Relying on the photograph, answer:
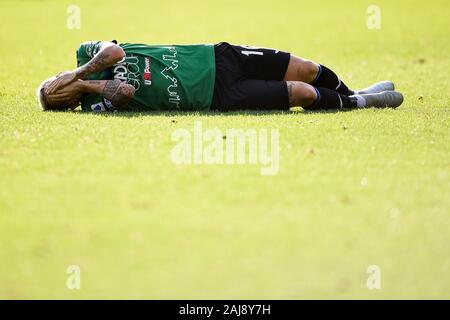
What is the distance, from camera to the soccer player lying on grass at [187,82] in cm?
1045

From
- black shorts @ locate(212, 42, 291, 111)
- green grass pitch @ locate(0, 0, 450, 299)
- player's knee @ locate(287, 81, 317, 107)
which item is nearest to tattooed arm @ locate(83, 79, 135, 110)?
green grass pitch @ locate(0, 0, 450, 299)

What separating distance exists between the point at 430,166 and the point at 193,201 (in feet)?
7.89

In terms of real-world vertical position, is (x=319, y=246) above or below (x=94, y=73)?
Result: below

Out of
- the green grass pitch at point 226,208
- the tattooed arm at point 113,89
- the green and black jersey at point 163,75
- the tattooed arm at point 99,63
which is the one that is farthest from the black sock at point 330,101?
the tattooed arm at point 99,63

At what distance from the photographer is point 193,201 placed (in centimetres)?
692

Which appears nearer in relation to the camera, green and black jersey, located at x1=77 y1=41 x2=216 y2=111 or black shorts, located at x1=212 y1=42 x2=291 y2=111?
green and black jersey, located at x1=77 y1=41 x2=216 y2=111

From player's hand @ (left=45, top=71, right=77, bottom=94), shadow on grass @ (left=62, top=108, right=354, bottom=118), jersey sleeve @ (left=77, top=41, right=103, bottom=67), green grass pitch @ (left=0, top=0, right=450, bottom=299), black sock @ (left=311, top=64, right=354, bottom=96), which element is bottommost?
green grass pitch @ (left=0, top=0, right=450, bottom=299)

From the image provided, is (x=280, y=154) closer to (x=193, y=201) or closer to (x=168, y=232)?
(x=193, y=201)

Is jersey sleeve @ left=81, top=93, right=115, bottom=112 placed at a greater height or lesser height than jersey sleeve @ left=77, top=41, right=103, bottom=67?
lesser

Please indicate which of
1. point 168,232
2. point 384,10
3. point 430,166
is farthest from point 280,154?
point 384,10

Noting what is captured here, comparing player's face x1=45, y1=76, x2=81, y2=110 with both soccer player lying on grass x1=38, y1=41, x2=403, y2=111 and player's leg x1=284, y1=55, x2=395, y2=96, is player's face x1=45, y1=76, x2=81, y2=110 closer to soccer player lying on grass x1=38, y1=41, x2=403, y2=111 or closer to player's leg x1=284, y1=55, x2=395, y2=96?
soccer player lying on grass x1=38, y1=41, x2=403, y2=111

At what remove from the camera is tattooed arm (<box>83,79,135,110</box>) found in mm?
10273

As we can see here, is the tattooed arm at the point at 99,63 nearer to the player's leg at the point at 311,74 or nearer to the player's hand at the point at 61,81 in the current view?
the player's hand at the point at 61,81
